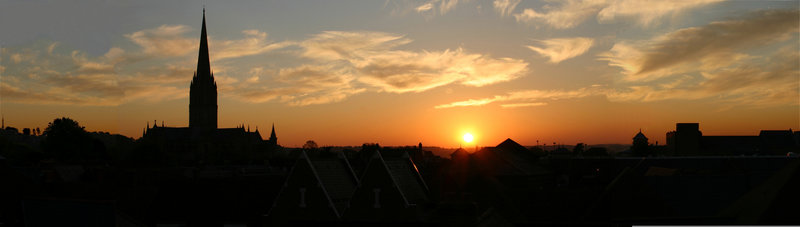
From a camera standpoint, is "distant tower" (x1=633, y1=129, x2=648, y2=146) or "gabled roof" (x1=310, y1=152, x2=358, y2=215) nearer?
"gabled roof" (x1=310, y1=152, x2=358, y2=215)

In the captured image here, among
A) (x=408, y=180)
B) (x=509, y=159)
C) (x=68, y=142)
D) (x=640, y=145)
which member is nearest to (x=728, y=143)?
(x=640, y=145)

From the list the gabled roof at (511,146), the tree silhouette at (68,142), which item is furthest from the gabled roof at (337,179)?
the tree silhouette at (68,142)

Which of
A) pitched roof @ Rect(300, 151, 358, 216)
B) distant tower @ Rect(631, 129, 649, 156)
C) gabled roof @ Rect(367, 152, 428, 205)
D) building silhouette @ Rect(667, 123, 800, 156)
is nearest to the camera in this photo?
gabled roof @ Rect(367, 152, 428, 205)

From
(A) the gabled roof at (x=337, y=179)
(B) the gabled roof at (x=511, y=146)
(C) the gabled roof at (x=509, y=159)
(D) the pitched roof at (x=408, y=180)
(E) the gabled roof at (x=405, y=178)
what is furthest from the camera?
(B) the gabled roof at (x=511, y=146)

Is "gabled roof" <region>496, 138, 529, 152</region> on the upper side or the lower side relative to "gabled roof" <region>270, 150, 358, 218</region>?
upper

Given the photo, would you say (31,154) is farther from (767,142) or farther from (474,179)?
(767,142)

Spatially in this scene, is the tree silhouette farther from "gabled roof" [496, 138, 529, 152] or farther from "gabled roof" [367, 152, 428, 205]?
"gabled roof" [367, 152, 428, 205]

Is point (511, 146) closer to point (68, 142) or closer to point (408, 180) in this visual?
point (408, 180)

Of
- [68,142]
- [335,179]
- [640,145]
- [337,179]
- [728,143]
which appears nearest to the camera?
[335,179]

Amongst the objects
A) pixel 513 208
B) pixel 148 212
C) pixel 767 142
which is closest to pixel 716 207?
pixel 513 208

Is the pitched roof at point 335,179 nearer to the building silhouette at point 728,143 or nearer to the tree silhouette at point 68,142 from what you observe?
the building silhouette at point 728,143

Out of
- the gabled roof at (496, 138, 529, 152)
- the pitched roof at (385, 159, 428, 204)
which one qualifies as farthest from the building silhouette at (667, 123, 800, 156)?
the pitched roof at (385, 159, 428, 204)

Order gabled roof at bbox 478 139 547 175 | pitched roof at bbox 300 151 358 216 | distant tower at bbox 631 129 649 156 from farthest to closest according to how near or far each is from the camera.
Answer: distant tower at bbox 631 129 649 156 < gabled roof at bbox 478 139 547 175 < pitched roof at bbox 300 151 358 216

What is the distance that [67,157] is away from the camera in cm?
18488
